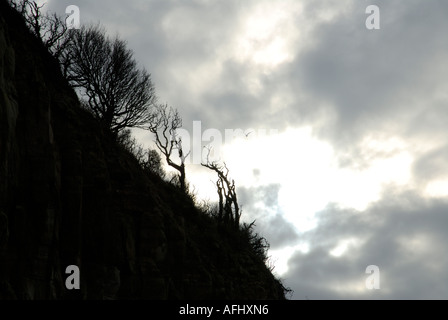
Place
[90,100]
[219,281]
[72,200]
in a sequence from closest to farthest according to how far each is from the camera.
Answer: [72,200], [219,281], [90,100]

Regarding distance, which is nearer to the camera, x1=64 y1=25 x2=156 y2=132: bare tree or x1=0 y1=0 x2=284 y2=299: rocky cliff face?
x1=0 y1=0 x2=284 y2=299: rocky cliff face

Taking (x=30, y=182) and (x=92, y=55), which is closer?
(x=30, y=182)

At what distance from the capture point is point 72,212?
19188mm

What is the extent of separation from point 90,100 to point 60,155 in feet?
50.6

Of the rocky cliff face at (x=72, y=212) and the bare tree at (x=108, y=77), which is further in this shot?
the bare tree at (x=108, y=77)

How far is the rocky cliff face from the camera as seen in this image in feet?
53.7

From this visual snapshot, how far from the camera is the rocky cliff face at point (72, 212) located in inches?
644

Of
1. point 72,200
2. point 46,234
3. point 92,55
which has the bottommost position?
point 46,234

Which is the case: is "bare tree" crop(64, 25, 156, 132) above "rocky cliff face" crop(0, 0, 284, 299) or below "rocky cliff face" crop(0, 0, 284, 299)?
above

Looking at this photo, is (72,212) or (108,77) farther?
(108,77)
